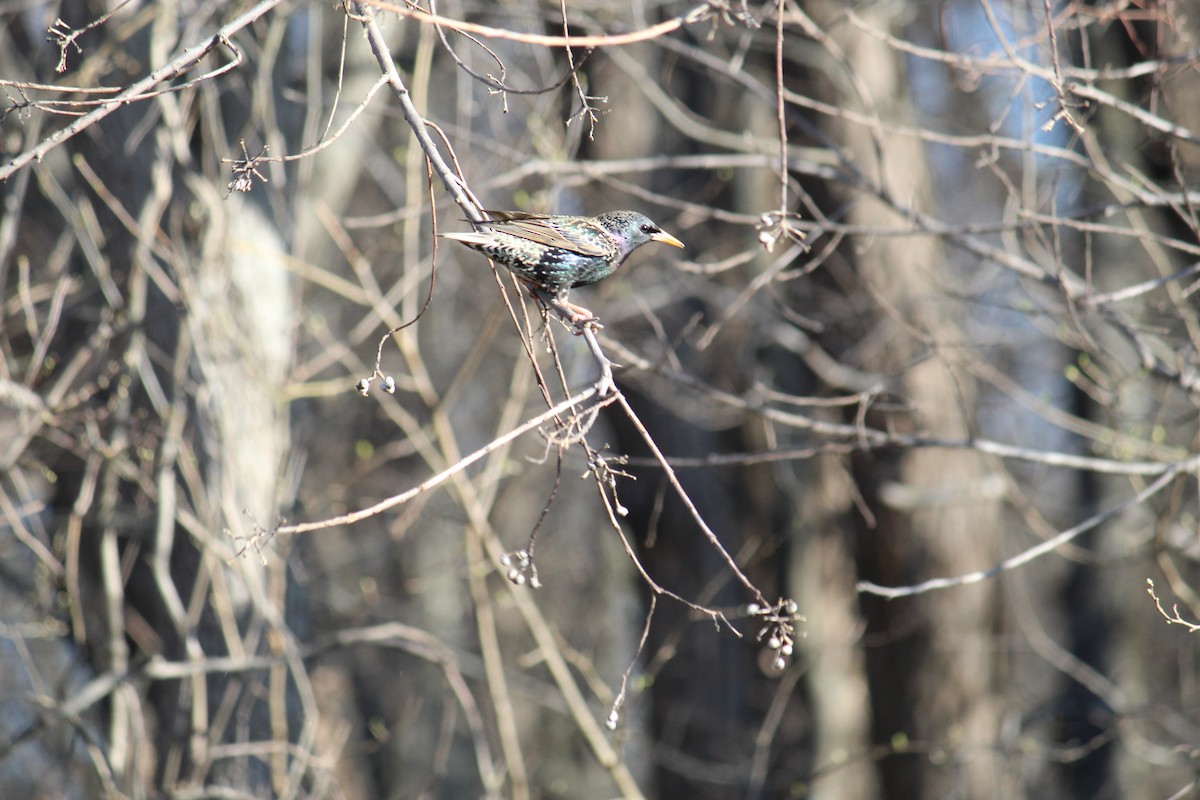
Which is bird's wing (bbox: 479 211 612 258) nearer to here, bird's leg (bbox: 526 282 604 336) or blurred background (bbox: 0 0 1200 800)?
bird's leg (bbox: 526 282 604 336)

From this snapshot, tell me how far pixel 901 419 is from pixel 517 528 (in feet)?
29.9

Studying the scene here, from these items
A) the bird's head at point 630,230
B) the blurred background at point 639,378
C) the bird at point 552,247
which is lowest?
the blurred background at point 639,378

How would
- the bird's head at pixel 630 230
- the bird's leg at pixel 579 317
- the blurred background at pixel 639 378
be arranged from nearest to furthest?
the bird's leg at pixel 579 317 → the bird's head at pixel 630 230 → the blurred background at pixel 639 378

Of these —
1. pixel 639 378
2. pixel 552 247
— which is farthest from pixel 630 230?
pixel 639 378

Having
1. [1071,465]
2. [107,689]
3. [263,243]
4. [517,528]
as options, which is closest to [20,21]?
[263,243]

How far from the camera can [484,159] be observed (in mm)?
7578

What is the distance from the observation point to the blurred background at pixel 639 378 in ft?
14.3

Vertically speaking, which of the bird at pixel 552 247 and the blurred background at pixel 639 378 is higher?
the bird at pixel 552 247

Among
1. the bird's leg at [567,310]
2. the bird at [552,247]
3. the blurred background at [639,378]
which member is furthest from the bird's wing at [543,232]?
the blurred background at [639,378]

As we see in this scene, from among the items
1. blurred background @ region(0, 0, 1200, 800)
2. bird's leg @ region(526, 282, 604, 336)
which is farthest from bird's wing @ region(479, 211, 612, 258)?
blurred background @ region(0, 0, 1200, 800)

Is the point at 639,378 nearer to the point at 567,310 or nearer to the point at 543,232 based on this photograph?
the point at 543,232

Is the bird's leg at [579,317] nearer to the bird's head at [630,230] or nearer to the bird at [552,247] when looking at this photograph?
the bird at [552,247]

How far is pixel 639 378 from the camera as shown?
20.4 feet

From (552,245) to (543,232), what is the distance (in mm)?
47
